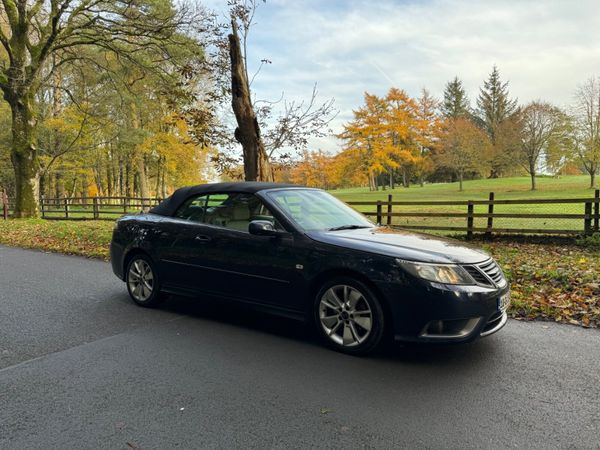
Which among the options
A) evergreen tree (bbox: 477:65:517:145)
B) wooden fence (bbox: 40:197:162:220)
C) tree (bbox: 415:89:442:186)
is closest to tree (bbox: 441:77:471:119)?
evergreen tree (bbox: 477:65:517:145)

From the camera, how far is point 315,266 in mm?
4031

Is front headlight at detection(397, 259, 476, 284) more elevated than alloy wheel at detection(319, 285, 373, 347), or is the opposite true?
front headlight at detection(397, 259, 476, 284)

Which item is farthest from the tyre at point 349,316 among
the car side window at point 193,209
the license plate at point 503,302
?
the car side window at point 193,209

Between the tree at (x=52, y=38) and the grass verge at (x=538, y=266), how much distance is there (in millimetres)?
5592

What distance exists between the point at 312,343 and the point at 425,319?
119 centimetres

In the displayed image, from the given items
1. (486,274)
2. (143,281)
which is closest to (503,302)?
(486,274)

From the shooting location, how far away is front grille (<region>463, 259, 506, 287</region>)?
3.70 m

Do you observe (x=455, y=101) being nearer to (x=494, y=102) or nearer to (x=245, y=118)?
(x=494, y=102)

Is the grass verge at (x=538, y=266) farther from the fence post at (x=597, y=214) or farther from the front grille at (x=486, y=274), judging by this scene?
the front grille at (x=486, y=274)

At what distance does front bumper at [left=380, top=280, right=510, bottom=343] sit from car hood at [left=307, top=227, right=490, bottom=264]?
0.86ft

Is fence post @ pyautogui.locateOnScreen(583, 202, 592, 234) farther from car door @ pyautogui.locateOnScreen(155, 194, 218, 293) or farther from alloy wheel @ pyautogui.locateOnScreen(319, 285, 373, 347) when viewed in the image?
car door @ pyautogui.locateOnScreen(155, 194, 218, 293)

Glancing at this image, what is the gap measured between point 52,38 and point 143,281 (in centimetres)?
1550

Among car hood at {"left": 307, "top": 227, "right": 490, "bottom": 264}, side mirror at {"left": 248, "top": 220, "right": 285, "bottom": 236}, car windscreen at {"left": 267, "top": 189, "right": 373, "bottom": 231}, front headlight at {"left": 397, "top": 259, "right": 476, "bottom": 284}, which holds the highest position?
car windscreen at {"left": 267, "top": 189, "right": 373, "bottom": 231}

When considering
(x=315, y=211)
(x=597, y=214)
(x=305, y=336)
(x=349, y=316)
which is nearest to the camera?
(x=349, y=316)
